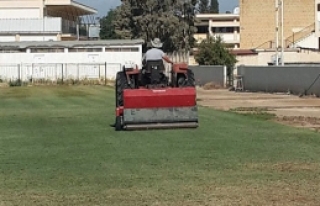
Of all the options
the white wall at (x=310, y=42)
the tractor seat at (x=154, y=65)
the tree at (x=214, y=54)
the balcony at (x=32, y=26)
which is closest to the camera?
the tractor seat at (x=154, y=65)

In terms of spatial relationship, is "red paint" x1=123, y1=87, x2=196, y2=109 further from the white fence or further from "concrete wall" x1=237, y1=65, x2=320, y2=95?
the white fence

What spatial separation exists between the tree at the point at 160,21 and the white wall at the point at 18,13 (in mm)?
9885

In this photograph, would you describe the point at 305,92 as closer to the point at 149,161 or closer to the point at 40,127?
the point at 40,127

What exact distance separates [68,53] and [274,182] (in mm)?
64183

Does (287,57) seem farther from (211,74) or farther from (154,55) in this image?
(154,55)

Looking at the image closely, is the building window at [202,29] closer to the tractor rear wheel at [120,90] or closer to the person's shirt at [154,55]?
the tractor rear wheel at [120,90]

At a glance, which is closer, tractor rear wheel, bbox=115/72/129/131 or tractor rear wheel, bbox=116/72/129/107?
tractor rear wheel, bbox=115/72/129/131

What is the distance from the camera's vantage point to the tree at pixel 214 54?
69.5 m

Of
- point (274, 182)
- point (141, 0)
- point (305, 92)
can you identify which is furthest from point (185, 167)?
point (141, 0)

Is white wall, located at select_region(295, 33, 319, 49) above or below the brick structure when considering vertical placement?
below

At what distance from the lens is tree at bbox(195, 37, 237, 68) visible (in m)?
69.5

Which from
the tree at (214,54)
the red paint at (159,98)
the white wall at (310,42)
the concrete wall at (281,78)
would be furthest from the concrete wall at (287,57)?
the red paint at (159,98)

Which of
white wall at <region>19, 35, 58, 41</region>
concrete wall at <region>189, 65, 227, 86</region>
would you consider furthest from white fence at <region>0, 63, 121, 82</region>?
white wall at <region>19, 35, 58, 41</region>

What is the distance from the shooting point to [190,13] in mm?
94500
